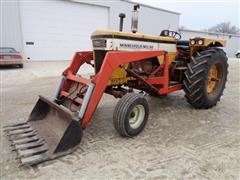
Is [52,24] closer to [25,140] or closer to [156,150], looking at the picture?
[25,140]

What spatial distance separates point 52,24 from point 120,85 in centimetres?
1154

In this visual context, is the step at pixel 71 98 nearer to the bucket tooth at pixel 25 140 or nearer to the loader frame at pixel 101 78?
the loader frame at pixel 101 78

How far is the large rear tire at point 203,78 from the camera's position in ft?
13.5

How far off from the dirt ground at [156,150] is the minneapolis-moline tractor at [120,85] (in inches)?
6.0

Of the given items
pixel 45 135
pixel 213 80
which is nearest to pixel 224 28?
pixel 213 80

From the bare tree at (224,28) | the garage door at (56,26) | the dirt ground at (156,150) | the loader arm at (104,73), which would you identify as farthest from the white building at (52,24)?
the bare tree at (224,28)

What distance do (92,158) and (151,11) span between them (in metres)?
18.5

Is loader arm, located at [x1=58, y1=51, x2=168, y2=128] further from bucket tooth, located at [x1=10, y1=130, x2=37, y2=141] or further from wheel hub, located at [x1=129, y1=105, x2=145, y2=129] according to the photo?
bucket tooth, located at [x1=10, y1=130, x2=37, y2=141]

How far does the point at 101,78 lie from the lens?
3053 millimetres

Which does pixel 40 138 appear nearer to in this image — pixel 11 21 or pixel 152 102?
pixel 152 102

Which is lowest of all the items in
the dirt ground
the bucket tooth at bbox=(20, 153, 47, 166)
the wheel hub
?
the dirt ground

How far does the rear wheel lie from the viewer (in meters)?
3.11

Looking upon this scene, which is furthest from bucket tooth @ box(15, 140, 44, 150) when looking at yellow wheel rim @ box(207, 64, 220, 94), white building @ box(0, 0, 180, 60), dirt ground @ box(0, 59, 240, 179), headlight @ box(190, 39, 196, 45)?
white building @ box(0, 0, 180, 60)

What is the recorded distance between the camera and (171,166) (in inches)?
103
